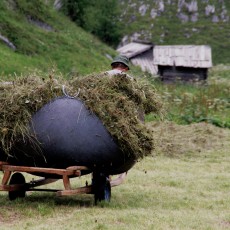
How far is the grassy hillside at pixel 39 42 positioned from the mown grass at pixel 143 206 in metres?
11.0

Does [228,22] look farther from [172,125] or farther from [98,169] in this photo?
[98,169]


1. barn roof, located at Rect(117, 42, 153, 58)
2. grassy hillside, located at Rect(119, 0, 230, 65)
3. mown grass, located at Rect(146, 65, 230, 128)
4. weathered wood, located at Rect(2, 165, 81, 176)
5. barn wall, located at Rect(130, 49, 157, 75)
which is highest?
grassy hillside, located at Rect(119, 0, 230, 65)

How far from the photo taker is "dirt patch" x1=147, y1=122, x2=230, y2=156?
15.2m

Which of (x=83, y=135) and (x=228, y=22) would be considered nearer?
(x=83, y=135)

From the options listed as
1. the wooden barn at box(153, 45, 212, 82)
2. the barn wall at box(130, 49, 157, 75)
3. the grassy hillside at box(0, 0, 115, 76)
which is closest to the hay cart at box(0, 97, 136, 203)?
the grassy hillside at box(0, 0, 115, 76)

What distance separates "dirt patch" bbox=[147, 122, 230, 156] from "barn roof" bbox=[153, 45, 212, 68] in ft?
75.6

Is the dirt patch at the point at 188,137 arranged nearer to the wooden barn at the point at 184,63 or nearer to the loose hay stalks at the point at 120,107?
the loose hay stalks at the point at 120,107

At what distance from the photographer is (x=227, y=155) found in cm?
1466

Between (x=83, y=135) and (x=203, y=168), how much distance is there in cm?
552

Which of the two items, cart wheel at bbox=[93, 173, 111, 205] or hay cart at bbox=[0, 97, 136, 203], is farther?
cart wheel at bbox=[93, 173, 111, 205]

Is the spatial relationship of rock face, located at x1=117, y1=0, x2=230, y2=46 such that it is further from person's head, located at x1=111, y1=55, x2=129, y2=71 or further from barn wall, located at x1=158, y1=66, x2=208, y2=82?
person's head, located at x1=111, y1=55, x2=129, y2=71

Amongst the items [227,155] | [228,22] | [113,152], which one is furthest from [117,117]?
[228,22]

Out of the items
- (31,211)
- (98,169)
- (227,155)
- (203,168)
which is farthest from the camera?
(227,155)

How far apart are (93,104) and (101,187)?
1174mm
